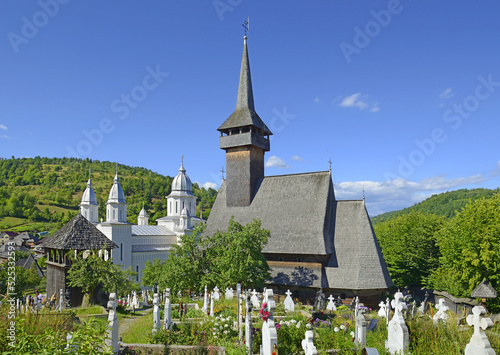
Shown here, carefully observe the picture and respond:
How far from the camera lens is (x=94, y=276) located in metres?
19.7

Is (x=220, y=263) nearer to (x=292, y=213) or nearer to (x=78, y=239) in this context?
(x=78, y=239)

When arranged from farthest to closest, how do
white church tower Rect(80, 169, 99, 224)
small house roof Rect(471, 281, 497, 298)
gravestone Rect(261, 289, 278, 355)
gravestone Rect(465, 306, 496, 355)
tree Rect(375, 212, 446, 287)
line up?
white church tower Rect(80, 169, 99, 224) < tree Rect(375, 212, 446, 287) < small house roof Rect(471, 281, 497, 298) < gravestone Rect(261, 289, 278, 355) < gravestone Rect(465, 306, 496, 355)

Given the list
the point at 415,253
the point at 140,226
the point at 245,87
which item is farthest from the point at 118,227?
the point at 415,253

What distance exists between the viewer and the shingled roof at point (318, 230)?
24.3m

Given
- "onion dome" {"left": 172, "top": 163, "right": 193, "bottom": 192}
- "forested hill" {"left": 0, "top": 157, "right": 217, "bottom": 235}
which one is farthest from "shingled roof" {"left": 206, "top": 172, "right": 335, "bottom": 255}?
"forested hill" {"left": 0, "top": 157, "right": 217, "bottom": 235}

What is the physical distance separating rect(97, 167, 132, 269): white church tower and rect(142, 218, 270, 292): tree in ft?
88.9

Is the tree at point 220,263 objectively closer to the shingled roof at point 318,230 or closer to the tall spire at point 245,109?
the shingled roof at point 318,230

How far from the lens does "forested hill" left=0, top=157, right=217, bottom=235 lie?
117844mm

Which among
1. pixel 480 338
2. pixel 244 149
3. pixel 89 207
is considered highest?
pixel 244 149

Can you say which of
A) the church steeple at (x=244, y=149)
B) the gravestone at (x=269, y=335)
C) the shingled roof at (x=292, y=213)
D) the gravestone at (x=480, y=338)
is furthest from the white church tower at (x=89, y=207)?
the gravestone at (x=480, y=338)

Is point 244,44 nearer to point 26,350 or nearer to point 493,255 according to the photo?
point 493,255

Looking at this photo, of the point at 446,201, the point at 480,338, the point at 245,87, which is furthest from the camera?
the point at 446,201

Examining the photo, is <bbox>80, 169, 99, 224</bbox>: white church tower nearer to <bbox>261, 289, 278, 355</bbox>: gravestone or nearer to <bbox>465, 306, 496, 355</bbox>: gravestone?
<bbox>261, 289, 278, 355</bbox>: gravestone

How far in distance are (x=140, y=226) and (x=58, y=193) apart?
98637mm
